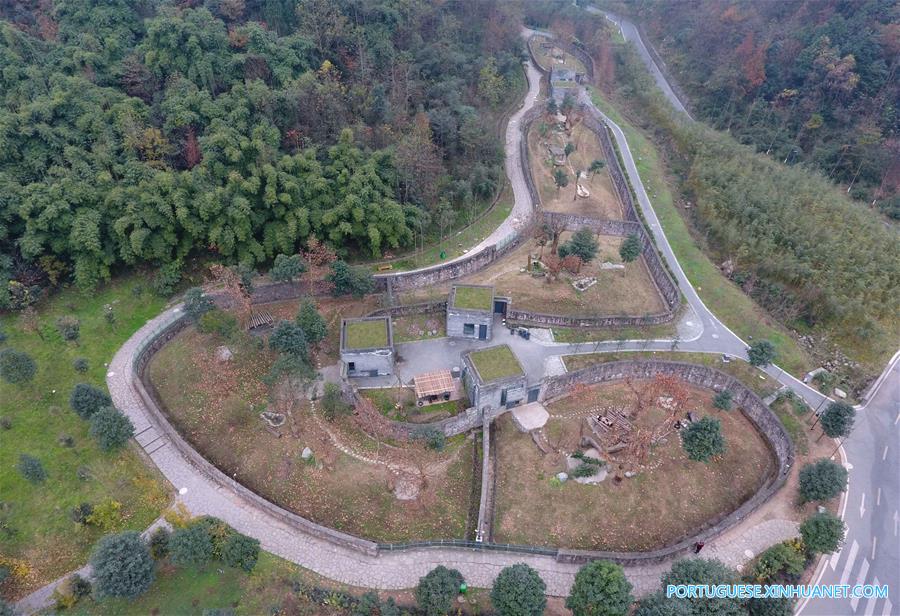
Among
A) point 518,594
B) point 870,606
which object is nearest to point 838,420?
point 870,606

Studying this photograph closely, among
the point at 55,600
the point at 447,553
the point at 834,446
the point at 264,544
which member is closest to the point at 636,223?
the point at 834,446

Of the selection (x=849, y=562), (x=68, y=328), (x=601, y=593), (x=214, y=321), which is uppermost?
(x=214, y=321)

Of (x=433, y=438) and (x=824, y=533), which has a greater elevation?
(x=824, y=533)

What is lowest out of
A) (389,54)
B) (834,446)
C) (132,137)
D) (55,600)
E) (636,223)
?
(55,600)

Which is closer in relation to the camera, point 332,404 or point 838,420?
point 838,420

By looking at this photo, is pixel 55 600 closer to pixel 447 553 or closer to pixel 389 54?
pixel 447 553

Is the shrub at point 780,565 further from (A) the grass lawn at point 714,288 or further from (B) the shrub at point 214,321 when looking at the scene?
(B) the shrub at point 214,321

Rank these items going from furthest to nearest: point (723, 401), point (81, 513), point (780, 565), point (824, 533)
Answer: point (723, 401), point (81, 513), point (824, 533), point (780, 565)

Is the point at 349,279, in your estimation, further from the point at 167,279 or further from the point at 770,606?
the point at 770,606
